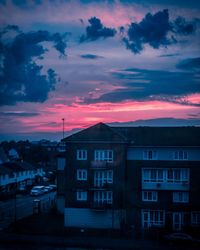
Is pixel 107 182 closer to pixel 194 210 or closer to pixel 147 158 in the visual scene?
pixel 147 158

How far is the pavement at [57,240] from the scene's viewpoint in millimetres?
10945

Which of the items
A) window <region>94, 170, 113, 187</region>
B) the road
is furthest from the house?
window <region>94, 170, 113, 187</region>

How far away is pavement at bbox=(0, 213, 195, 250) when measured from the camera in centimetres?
1095

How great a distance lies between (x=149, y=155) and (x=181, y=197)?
2150 mm

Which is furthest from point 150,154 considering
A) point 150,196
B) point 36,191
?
point 36,191

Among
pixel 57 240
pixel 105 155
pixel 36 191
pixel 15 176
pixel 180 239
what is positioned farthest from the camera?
pixel 15 176

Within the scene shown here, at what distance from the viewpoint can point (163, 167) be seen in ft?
47.1

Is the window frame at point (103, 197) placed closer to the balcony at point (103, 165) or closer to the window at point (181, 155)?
the balcony at point (103, 165)

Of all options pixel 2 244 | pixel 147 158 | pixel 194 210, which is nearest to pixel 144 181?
pixel 147 158

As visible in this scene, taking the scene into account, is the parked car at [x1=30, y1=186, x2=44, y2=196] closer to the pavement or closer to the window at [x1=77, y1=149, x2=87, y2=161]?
the pavement

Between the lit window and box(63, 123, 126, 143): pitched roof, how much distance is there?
124 inches

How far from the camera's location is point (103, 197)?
572 inches

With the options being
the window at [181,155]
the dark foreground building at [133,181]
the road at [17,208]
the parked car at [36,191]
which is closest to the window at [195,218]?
the dark foreground building at [133,181]

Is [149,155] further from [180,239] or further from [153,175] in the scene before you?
[180,239]
